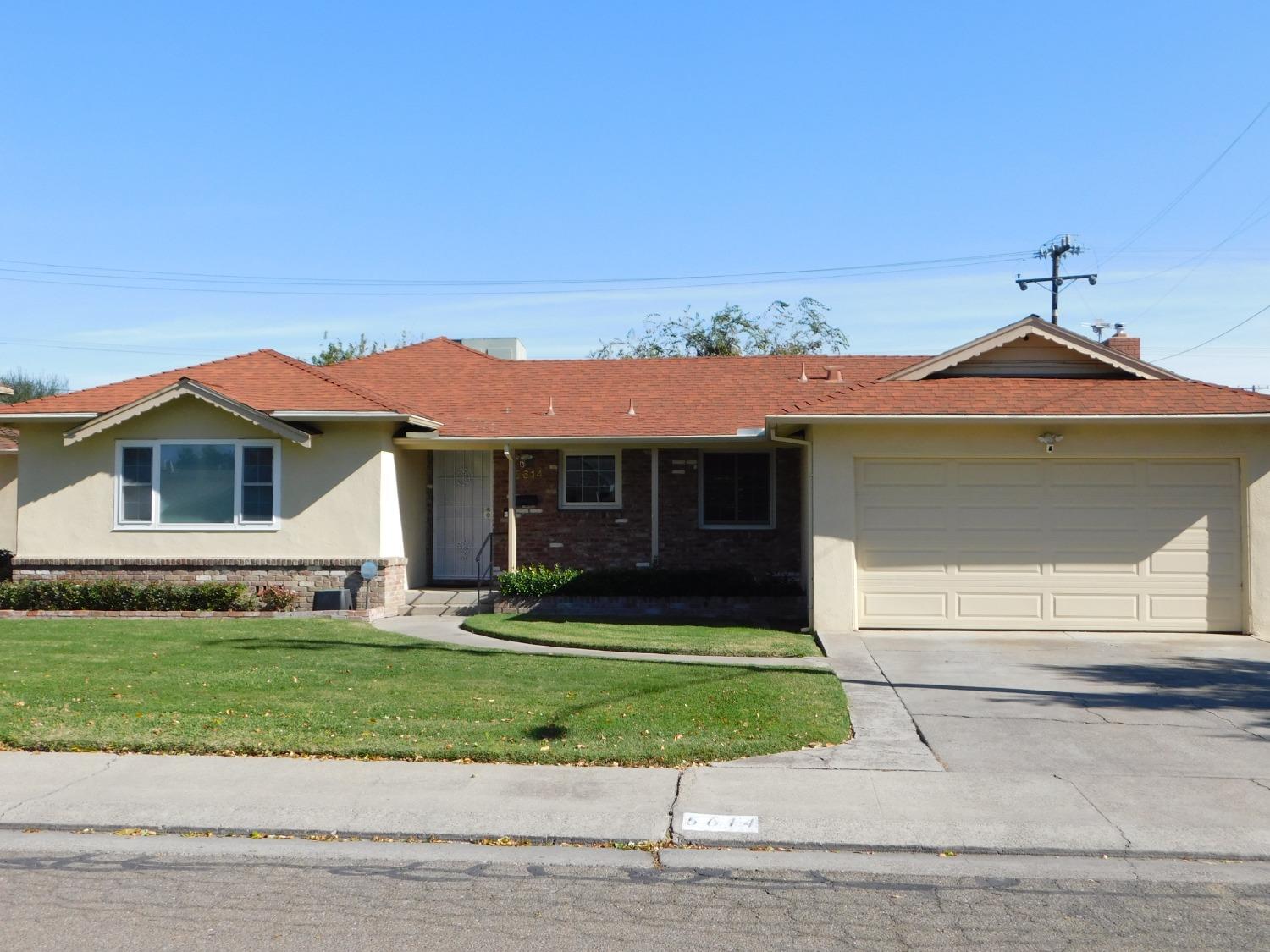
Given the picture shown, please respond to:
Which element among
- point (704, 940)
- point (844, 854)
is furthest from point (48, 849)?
point (844, 854)

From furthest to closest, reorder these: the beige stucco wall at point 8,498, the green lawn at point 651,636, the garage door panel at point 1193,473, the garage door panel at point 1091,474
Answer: the beige stucco wall at point 8,498 < the garage door panel at point 1091,474 < the garage door panel at point 1193,473 < the green lawn at point 651,636

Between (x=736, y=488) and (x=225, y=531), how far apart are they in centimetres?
Result: 830

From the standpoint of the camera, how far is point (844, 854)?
259 inches

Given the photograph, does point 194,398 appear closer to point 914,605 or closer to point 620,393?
point 620,393

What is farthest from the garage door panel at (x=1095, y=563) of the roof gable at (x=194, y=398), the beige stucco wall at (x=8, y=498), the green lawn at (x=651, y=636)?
the beige stucco wall at (x=8, y=498)

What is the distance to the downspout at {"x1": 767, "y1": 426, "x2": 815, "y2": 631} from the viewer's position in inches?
616

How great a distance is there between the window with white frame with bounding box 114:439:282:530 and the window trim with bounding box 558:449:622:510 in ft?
15.2

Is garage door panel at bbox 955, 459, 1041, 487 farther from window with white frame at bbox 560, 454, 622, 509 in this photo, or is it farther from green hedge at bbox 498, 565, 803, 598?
window with white frame at bbox 560, 454, 622, 509

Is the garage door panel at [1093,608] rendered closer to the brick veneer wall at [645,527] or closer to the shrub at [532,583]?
the brick veneer wall at [645,527]

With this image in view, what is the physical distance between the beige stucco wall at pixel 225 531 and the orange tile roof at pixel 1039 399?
660cm

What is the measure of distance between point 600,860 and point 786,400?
15.4m

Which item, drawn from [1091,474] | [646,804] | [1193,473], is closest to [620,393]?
[1091,474]

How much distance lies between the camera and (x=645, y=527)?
19766 millimetres

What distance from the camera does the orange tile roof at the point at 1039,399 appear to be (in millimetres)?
14969
